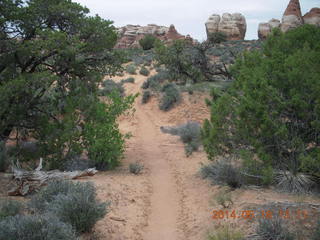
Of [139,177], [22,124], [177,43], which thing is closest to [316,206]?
[139,177]

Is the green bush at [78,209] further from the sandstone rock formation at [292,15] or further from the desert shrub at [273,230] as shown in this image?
the sandstone rock formation at [292,15]

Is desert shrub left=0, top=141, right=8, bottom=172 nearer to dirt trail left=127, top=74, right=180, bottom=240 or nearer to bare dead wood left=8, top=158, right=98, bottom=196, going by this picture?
bare dead wood left=8, top=158, right=98, bottom=196

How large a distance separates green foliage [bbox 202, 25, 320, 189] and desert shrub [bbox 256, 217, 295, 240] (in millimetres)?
1565

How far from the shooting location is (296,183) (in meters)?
7.04

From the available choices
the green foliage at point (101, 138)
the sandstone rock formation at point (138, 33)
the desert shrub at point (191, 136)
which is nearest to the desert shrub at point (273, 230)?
the green foliage at point (101, 138)

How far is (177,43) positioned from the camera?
18891 mm

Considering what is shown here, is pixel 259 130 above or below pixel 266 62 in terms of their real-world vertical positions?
below

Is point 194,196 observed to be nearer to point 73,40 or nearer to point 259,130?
point 259,130

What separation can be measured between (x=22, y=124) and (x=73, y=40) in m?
2.85

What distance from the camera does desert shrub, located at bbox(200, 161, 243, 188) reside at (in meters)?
7.80

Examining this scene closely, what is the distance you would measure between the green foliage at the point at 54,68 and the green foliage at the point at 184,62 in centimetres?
851

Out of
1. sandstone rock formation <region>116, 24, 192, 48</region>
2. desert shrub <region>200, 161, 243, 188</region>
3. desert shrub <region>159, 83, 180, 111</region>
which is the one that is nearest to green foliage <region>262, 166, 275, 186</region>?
desert shrub <region>200, 161, 243, 188</region>

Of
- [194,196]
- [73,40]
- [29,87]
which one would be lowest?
[194,196]

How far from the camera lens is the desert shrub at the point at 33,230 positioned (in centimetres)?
430
